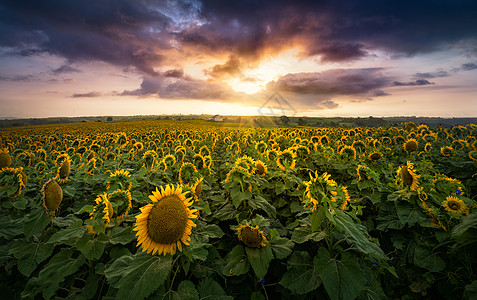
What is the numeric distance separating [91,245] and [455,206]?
488 centimetres

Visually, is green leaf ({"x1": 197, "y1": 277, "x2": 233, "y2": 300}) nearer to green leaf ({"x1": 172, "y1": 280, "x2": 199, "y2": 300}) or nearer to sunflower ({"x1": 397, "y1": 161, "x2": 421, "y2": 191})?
green leaf ({"x1": 172, "y1": 280, "x2": 199, "y2": 300})

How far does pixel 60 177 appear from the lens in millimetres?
3480

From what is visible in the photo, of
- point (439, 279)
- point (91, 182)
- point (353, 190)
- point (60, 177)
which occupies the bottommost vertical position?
point (439, 279)

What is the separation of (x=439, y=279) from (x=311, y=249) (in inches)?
75.5

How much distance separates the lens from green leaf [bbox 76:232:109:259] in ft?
6.83

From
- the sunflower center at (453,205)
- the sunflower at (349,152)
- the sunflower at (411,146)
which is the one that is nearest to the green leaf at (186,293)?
the sunflower center at (453,205)

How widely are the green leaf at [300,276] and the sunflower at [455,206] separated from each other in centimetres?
236

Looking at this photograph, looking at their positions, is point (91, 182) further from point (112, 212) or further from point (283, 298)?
point (283, 298)

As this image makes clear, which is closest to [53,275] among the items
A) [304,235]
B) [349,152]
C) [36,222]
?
[36,222]

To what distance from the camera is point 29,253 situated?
8.11ft

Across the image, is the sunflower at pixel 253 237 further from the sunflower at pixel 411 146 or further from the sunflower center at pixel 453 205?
the sunflower at pixel 411 146

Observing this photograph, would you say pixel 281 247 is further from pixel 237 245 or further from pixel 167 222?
pixel 167 222

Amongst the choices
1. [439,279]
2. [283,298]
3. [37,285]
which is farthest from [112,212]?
[439,279]

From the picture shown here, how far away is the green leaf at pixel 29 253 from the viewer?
2.39m
